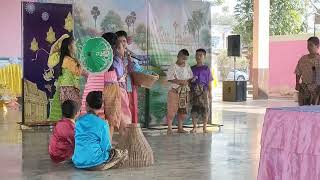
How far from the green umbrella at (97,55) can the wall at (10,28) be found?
35.2 ft

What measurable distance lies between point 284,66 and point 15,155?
52.6ft

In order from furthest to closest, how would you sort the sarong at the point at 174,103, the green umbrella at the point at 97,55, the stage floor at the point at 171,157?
the sarong at the point at 174,103
the green umbrella at the point at 97,55
the stage floor at the point at 171,157

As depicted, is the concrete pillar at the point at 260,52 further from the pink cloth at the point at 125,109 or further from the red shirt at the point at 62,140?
the red shirt at the point at 62,140

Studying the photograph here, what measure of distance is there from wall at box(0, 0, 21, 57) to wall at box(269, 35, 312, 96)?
10.0 meters

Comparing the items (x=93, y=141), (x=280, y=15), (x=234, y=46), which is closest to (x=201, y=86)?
(x=93, y=141)

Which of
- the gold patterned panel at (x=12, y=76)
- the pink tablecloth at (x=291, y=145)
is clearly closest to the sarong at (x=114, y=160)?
the pink tablecloth at (x=291, y=145)

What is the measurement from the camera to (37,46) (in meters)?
8.87

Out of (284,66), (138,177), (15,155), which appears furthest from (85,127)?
(284,66)

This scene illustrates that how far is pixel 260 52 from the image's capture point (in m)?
18.8

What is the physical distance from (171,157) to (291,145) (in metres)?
2.97

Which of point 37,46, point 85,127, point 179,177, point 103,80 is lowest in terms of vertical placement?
point 179,177

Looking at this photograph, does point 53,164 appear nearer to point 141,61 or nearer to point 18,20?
point 141,61

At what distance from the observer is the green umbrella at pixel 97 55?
18.4 feet

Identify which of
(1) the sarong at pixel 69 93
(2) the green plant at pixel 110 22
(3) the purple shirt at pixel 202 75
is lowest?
(1) the sarong at pixel 69 93
